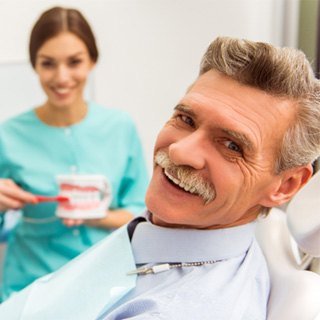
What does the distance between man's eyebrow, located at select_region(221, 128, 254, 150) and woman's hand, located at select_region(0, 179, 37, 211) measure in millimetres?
777

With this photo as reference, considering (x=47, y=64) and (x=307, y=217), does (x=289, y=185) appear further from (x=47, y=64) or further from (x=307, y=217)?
(x=47, y=64)

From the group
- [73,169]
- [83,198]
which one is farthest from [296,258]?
[73,169]

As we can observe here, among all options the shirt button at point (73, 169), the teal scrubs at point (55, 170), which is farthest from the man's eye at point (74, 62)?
the shirt button at point (73, 169)

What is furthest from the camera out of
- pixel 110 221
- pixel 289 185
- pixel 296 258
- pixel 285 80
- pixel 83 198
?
pixel 110 221

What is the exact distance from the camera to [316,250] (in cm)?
96

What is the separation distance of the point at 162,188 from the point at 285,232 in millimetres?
363

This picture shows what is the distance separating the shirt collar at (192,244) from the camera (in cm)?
97

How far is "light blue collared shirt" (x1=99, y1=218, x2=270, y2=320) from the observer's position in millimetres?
870

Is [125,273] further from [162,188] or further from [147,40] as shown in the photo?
[147,40]

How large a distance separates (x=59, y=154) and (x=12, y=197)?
23 centimetres

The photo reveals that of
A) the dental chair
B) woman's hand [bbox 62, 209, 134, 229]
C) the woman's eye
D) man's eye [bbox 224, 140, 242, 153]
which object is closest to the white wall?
the woman's eye

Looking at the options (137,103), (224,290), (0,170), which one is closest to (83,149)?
→ (0,170)

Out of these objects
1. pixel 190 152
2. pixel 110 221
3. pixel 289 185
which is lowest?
Result: pixel 110 221

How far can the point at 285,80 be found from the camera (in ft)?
2.93
